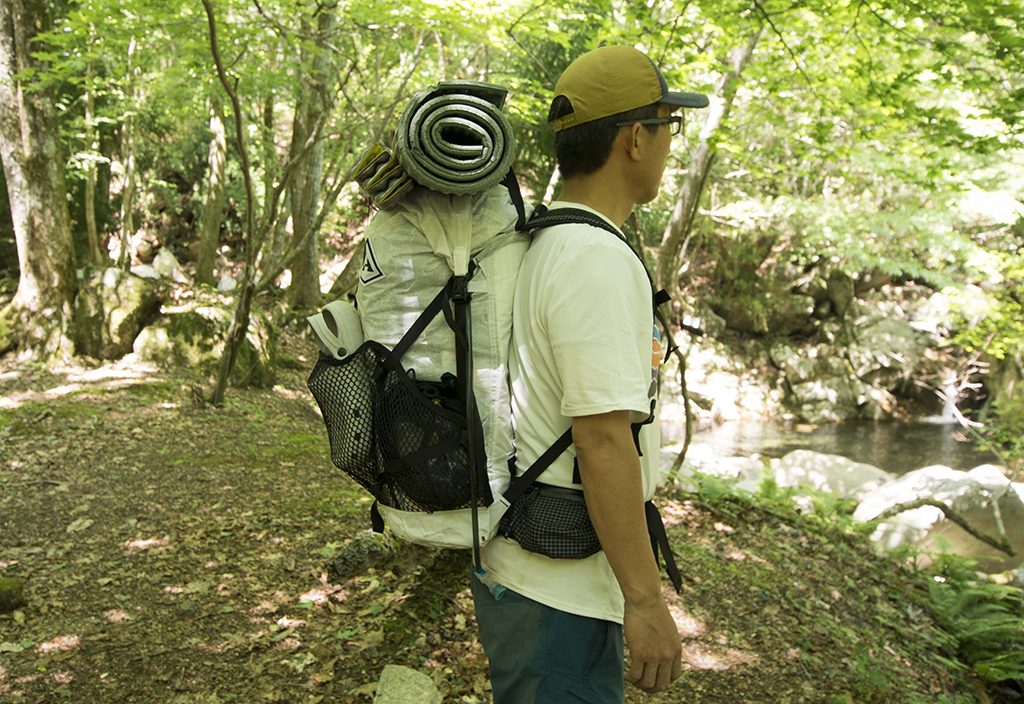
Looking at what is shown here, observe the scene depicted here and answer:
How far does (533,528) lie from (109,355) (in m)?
8.57

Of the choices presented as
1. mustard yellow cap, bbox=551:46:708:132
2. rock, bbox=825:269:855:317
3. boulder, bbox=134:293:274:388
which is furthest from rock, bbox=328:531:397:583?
rock, bbox=825:269:855:317

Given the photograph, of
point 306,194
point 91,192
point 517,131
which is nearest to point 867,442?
point 517,131

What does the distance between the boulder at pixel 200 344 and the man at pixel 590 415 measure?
25.6 ft

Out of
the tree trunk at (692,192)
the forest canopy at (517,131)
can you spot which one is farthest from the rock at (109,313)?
the tree trunk at (692,192)

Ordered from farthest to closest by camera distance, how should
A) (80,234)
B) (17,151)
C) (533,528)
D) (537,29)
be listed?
(80,234) → (17,151) → (537,29) → (533,528)

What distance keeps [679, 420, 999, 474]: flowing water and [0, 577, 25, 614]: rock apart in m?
11.9

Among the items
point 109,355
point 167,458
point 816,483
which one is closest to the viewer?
point 167,458

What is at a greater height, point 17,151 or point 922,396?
point 17,151

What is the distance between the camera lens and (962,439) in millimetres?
15367

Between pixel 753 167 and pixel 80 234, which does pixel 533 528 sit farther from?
pixel 80 234

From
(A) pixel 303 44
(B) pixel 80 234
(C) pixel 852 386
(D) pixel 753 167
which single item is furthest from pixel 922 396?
(B) pixel 80 234

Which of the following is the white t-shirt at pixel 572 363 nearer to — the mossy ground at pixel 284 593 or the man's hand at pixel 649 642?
the man's hand at pixel 649 642

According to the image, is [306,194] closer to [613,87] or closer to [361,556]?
[361,556]

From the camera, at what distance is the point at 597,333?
1.41 m
